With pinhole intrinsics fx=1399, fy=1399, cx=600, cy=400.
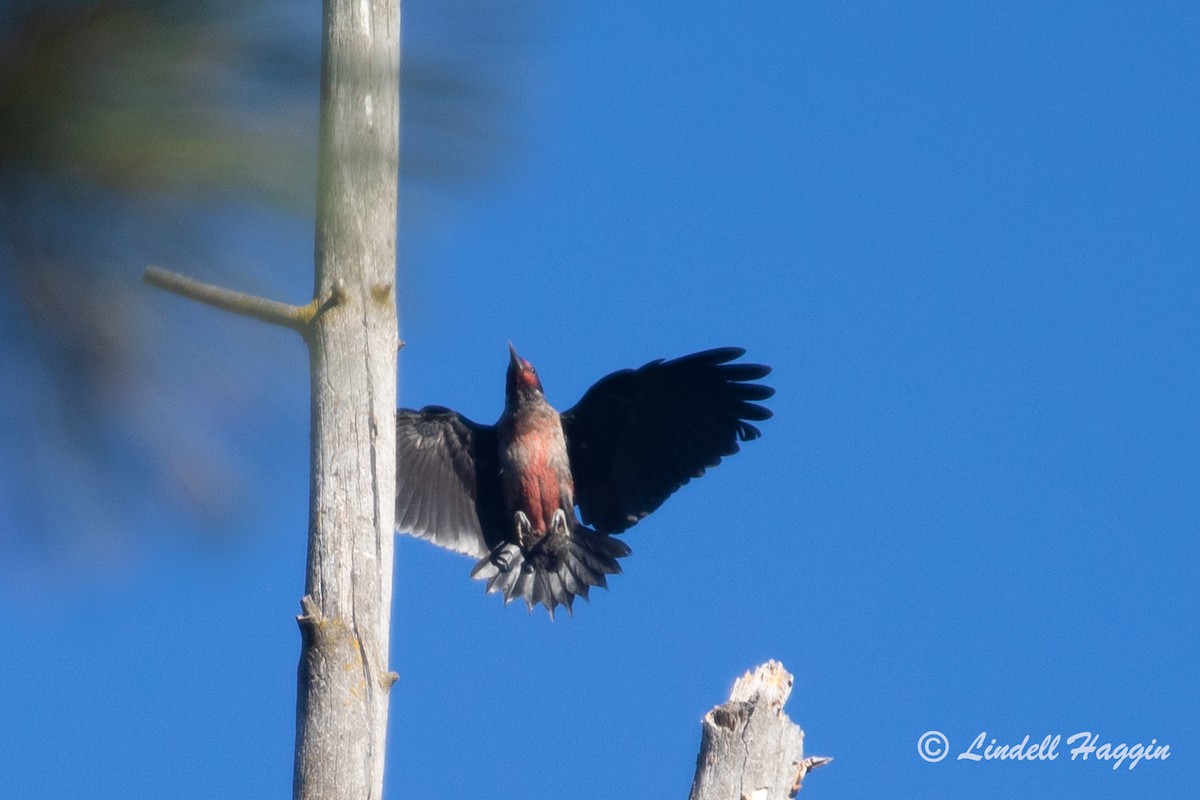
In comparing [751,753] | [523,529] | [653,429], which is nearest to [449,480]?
[523,529]

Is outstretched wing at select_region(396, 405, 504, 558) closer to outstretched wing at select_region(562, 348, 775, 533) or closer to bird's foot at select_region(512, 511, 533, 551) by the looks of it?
bird's foot at select_region(512, 511, 533, 551)

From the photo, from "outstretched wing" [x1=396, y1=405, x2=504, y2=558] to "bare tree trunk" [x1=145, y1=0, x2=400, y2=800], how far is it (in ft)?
11.4

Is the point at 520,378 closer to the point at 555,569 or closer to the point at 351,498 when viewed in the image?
the point at 555,569

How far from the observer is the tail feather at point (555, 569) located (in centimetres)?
577

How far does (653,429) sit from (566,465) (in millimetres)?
407

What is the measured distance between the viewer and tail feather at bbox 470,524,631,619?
5.77 meters

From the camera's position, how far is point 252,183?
1588 millimetres

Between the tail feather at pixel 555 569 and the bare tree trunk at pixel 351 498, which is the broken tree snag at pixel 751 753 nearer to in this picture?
the bare tree trunk at pixel 351 498

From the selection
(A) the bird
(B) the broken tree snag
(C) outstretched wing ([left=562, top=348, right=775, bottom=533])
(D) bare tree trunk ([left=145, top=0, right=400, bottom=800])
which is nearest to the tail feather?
(A) the bird

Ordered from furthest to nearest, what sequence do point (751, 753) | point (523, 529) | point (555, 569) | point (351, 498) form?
point (523, 529)
point (555, 569)
point (751, 753)
point (351, 498)

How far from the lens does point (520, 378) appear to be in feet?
20.4

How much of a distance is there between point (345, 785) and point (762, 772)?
3.15 feet

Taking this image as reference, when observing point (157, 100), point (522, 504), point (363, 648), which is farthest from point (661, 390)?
point (157, 100)

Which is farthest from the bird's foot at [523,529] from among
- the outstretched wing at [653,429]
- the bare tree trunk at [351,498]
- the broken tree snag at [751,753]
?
the bare tree trunk at [351,498]
